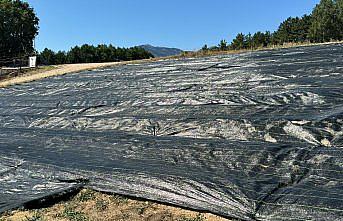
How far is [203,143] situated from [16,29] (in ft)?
117

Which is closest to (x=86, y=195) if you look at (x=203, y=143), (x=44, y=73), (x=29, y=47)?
(x=203, y=143)

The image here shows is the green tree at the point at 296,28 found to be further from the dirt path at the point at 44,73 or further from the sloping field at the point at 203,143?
the sloping field at the point at 203,143

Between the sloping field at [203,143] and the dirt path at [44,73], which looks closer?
the sloping field at [203,143]

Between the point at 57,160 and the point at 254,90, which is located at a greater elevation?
the point at 254,90

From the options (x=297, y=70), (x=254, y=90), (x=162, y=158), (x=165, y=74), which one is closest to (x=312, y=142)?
(x=162, y=158)

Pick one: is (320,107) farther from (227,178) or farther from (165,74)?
(165,74)

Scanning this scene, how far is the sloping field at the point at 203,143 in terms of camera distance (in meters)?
2.99

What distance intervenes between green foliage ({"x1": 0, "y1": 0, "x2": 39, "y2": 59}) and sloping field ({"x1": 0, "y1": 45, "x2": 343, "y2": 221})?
29.2 m

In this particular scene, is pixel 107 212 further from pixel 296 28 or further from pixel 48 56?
pixel 296 28

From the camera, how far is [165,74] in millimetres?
8750

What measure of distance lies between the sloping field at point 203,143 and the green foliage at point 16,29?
95.8 feet

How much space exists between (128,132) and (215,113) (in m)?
1.29

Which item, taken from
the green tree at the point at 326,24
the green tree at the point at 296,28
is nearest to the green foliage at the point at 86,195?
the green tree at the point at 326,24

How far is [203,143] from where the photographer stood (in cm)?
411
